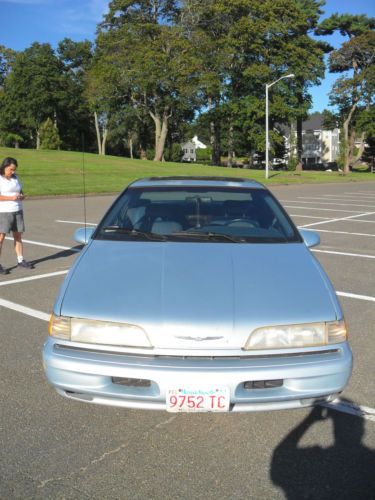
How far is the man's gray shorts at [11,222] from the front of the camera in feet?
23.5

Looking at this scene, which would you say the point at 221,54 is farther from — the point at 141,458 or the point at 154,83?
the point at 141,458

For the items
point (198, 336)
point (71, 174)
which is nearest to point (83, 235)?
point (198, 336)

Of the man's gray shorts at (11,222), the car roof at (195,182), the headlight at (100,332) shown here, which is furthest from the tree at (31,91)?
the headlight at (100,332)

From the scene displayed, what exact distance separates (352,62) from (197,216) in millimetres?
59072

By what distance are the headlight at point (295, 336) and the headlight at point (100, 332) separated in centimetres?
59

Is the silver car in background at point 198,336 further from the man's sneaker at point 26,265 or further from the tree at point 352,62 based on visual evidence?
the tree at point 352,62

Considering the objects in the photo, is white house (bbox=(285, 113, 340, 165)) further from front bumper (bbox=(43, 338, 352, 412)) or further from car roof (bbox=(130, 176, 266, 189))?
front bumper (bbox=(43, 338, 352, 412))

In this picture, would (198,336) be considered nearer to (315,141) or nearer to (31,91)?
(31,91)

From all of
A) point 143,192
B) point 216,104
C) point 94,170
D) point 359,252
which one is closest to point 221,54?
point 216,104

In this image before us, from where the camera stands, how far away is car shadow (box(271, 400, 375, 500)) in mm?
2453

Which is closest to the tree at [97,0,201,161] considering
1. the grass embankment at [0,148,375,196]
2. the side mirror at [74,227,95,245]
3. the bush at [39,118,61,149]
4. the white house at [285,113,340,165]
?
the grass embankment at [0,148,375,196]

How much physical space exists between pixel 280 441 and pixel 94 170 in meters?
30.4

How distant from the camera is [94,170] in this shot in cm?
3192

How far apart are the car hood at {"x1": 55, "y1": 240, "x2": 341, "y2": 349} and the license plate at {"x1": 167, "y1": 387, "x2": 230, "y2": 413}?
0.23 metres
